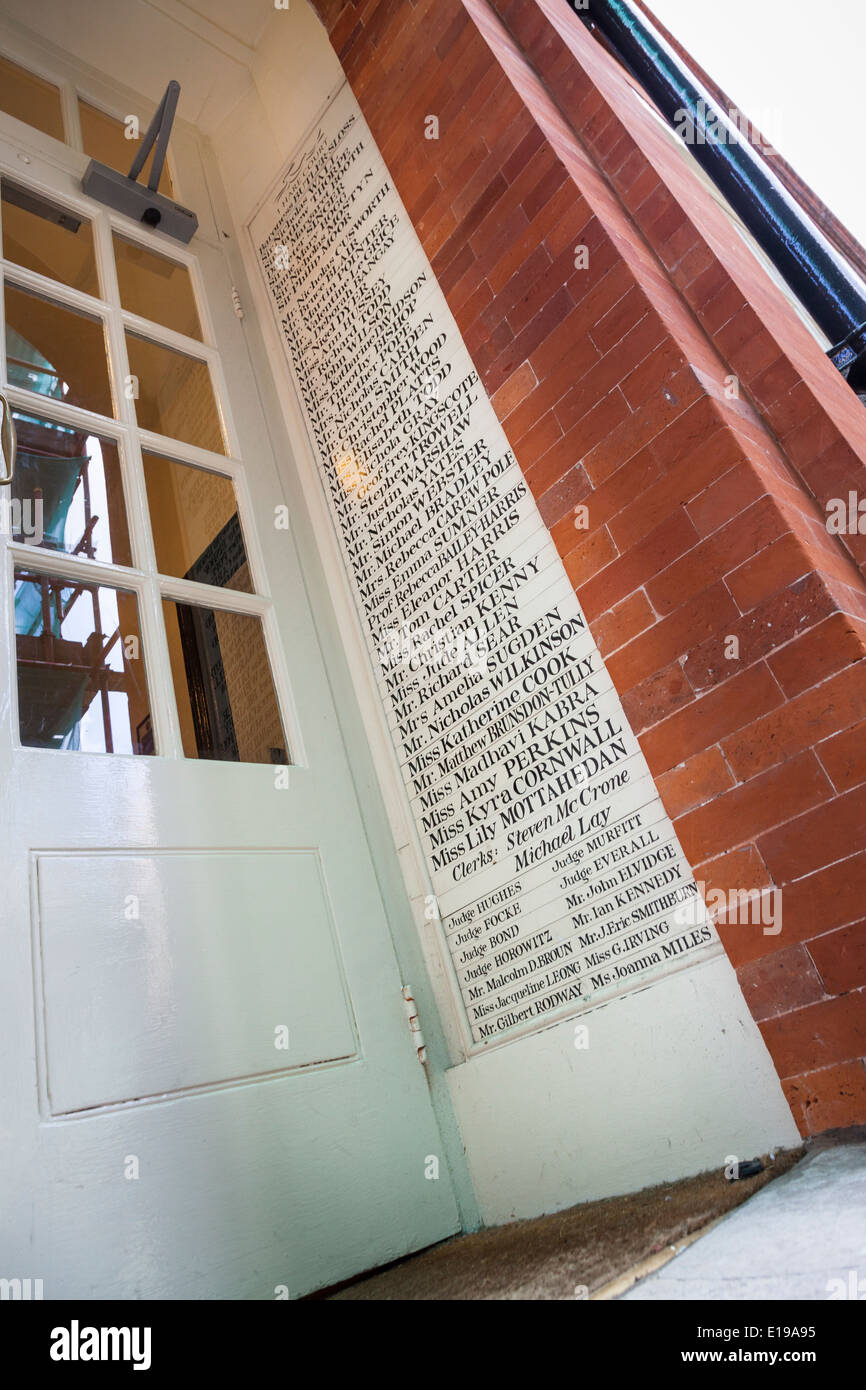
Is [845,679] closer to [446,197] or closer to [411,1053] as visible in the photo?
[411,1053]

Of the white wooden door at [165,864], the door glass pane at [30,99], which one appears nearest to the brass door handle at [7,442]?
the white wooden door at [165,864]

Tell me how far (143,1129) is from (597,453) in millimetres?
1677

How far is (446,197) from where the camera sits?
2529mm

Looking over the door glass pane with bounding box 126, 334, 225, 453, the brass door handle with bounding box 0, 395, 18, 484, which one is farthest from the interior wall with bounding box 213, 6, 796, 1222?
the door glass pane with bounding box 126, 334, 225, 453

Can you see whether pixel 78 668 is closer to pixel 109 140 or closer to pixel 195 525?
pixel 195 525

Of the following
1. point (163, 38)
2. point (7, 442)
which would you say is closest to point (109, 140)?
point (163, 38)

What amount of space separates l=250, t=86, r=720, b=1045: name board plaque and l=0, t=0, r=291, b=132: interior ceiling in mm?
793

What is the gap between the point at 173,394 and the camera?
2824mm

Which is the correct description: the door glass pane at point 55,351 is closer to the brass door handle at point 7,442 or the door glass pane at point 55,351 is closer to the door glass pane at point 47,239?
the door glass pane at point 47,239

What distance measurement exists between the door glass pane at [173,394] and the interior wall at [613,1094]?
52.4 inches

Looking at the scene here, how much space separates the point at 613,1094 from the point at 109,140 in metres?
3.65

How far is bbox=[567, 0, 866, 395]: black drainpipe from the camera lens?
3.00 metres

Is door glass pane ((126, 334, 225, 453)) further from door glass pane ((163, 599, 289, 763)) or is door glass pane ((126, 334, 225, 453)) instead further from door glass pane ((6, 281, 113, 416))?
door glass pane ((163, 599, 289, 763))

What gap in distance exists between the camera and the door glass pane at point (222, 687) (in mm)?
2230
